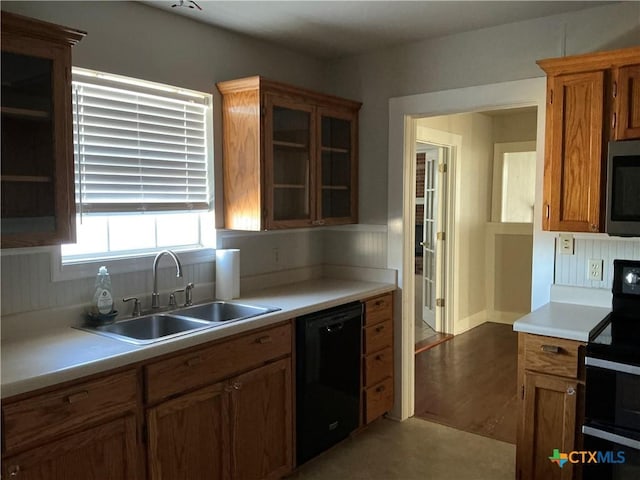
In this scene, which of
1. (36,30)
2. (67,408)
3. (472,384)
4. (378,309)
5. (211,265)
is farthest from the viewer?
(472,384)

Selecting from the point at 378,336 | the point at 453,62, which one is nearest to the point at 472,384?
the point at 378,336

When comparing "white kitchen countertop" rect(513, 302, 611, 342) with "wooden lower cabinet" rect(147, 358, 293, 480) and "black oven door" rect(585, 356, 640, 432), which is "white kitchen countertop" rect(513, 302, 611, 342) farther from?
"wooden lower cabinet" rect(147, 358, 293, 480)

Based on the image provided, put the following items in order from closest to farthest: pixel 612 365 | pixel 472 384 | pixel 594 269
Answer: pixel 612 365
pixel 594 269
pixel 472 384

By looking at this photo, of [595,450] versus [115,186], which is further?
[115,186]

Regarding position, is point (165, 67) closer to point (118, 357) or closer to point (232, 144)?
point (232, 144)

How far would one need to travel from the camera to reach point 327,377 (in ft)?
9.82

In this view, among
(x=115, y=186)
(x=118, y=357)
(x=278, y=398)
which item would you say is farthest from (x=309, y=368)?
(x=115, y=186)

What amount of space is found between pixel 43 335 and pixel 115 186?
79 cm

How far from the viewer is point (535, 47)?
2988 millimetres

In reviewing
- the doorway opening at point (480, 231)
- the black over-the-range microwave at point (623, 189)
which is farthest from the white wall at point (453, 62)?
the doorway opening at point (480, 231)

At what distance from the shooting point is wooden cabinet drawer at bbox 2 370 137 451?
170 centimetres

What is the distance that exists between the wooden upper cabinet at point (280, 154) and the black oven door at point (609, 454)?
6.09 feet

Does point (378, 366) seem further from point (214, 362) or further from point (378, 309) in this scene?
point (214, 362)

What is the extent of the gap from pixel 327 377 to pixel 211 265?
36.1 inches
